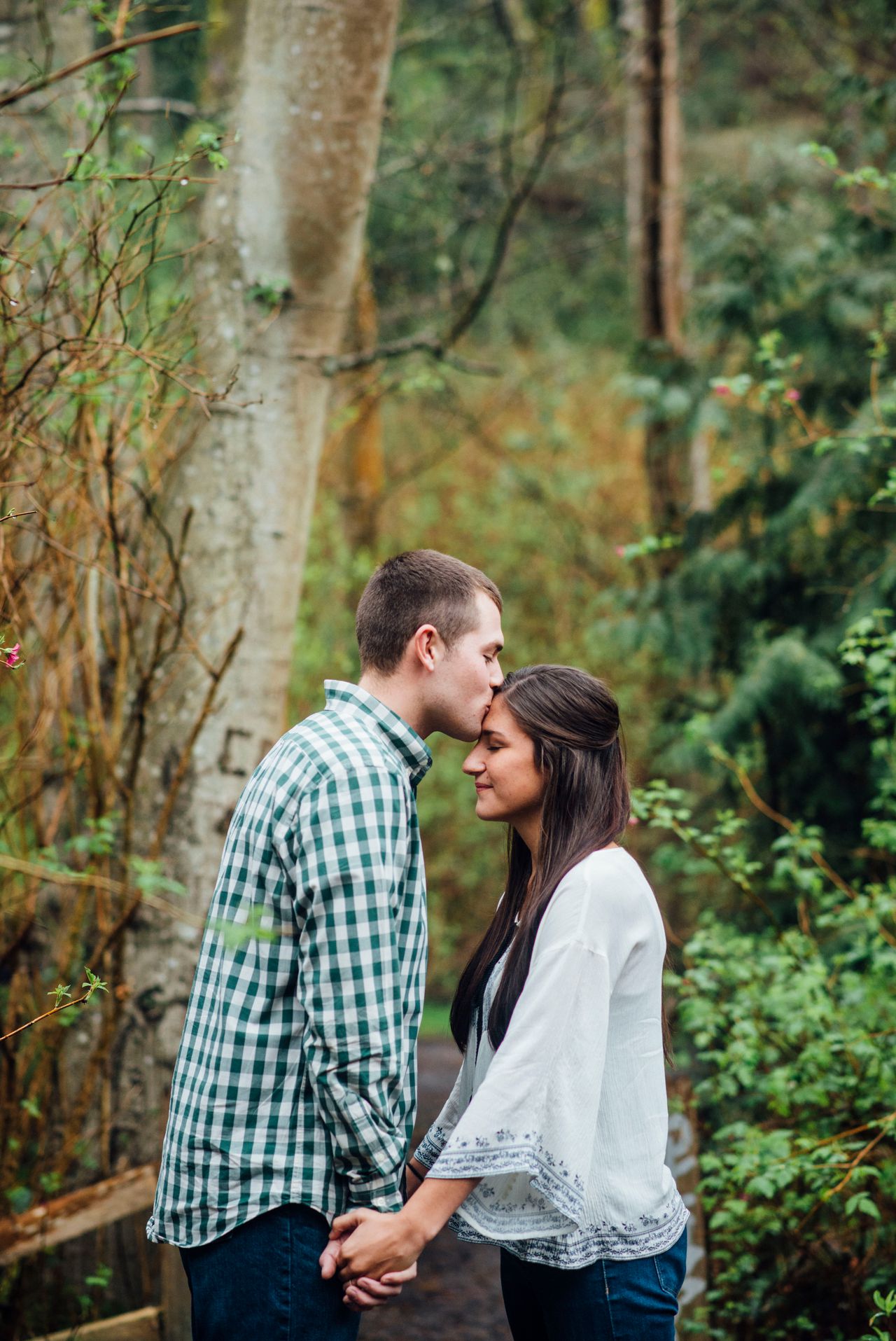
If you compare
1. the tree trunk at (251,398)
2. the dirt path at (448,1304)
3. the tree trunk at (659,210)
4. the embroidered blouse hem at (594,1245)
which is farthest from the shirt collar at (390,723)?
the tree trunk at (659,210)

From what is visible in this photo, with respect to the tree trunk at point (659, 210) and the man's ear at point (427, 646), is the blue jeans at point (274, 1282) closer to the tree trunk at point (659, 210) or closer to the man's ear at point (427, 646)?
the man's ear at point (427, 646)

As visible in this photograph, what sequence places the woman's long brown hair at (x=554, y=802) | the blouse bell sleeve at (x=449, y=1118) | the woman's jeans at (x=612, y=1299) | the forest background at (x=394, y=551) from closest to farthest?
the woman's jeans at (x=612, y=1299) < the woman's long brown hair at (x=554, y=802) < the blouse bell sleeve at (x=449, y=1118) < the forest background at (x=394, y=551)

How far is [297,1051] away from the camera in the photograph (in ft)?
5.93

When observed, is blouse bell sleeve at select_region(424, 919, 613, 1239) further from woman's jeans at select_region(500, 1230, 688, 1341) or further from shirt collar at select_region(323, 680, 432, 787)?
shirt collar at select_region(323, 680, 432, 787)

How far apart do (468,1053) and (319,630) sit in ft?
19.1

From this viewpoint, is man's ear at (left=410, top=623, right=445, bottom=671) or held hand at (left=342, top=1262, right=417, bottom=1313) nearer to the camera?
held hand at (left=342, top=1262, right=417, bottom=1313)

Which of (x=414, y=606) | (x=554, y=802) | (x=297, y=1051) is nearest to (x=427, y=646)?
(x=414, y=606)

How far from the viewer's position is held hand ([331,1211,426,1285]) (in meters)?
1.73

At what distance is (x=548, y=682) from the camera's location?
6.88ft

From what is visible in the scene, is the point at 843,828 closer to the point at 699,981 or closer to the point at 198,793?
the point at 699,981

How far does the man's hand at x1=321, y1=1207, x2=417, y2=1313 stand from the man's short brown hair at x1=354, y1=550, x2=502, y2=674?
3.05 feet

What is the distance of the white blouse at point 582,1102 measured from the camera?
1760mm

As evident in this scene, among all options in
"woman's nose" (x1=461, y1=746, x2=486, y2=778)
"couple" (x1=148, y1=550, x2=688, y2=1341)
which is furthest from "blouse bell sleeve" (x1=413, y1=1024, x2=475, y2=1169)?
"woman's nose" (x1=461, y1=746, x2=486, y2=778)

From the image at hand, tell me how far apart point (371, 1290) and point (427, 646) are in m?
1.08
